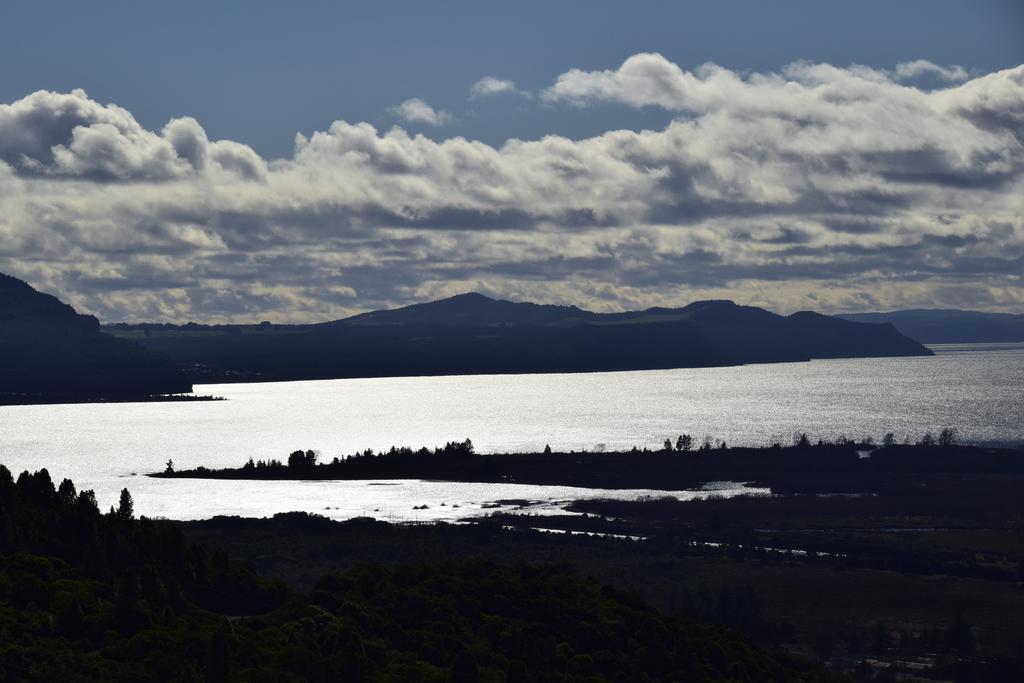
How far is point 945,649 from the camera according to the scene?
413 feet

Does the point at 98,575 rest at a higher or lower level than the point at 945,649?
higher

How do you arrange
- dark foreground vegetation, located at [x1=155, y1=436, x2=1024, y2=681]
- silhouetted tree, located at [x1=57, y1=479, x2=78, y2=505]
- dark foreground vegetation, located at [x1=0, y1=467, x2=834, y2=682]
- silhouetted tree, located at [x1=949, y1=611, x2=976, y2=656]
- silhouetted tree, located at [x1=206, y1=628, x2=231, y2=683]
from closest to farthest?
silhouetted tree, located at [x1=206, y1=628, x2=231, y2=683]
dark foreground vegetation, located at [x1=0, y1=467, x2=834, y2=682]
silhouetted tree, located at [x1=57, y1=479, x2=78, y2=505]
silhouetted tree, located at [x1=949, y1=611, x2=976, y2=656]
dark foreground vegetation, located at [x1=155, y1=436, x2=1024, y2=681]

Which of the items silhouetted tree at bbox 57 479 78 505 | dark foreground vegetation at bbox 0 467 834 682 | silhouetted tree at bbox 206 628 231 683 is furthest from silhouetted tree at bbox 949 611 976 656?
silhouetted tree at bbox 57 479 78 505

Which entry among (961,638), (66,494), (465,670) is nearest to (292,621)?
(465,670)

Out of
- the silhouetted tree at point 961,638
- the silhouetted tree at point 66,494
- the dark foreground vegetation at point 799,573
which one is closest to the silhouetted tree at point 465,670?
the dark foreground vegetation at point 799,573

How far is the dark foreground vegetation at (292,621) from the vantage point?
3118 inches

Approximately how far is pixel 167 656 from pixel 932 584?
10343 cm

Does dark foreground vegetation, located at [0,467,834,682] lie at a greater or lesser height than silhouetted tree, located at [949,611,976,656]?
greater

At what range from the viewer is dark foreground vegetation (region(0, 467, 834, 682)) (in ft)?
260

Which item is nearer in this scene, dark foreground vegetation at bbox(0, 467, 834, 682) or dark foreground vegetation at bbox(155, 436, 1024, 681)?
dark foreground vegetation at bbox(0, 467, 834, 682)

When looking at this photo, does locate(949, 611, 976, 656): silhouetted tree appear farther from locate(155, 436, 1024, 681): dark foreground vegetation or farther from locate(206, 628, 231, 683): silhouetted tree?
locate(206, 628, 231, 683): silhouetted tree

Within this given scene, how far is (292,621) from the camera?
9169cm

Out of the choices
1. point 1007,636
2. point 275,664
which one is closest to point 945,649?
point 1007,636

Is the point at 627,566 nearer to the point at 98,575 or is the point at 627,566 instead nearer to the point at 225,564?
the point at 225,564
